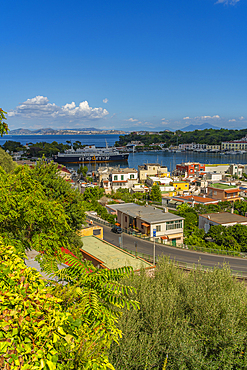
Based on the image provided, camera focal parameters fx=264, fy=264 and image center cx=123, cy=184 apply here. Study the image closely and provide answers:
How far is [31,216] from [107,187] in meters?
43.0

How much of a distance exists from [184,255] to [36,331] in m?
16.5

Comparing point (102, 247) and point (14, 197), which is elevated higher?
point (14, 197)

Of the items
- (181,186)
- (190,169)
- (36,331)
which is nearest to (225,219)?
(181,186)

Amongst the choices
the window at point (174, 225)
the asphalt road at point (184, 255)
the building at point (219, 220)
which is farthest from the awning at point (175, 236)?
the building at point (219, 220)

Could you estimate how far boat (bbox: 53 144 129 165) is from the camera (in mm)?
94125

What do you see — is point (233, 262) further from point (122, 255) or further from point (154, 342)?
point (154, 342)

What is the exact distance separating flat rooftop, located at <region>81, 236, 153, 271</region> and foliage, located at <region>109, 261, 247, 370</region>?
4505 millimetres

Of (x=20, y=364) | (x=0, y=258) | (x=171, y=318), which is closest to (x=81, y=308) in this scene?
(x=20, y=364)

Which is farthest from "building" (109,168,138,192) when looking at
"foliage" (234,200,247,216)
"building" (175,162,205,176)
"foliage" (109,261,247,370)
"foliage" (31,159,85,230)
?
"foliage" (109,261,247,370)

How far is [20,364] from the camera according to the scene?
1.62 m

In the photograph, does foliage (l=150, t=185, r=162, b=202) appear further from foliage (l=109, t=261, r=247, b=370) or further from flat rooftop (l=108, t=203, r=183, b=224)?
foliage (l=109, t=261, r=247, b=370)

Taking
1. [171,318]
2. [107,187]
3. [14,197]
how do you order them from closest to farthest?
[14,197] → [171,318] → [107,187]

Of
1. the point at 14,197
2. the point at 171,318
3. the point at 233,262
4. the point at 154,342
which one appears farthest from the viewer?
the point at 233,262

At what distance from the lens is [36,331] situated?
67.2 inches
